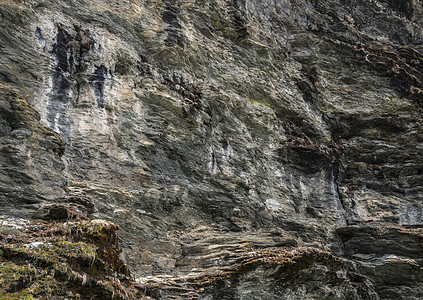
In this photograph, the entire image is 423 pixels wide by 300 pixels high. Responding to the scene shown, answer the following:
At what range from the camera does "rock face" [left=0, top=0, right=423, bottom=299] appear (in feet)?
36.6

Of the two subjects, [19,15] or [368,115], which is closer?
[19,15]

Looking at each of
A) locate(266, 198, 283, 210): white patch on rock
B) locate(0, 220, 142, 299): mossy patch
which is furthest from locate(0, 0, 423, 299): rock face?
locate(0, 220, 142, 299): mossy patch

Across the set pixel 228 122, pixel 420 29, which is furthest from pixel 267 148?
pixel 420 29

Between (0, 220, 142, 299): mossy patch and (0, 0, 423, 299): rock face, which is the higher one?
(0, 0, 423, 299): rock face

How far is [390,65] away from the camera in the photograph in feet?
101

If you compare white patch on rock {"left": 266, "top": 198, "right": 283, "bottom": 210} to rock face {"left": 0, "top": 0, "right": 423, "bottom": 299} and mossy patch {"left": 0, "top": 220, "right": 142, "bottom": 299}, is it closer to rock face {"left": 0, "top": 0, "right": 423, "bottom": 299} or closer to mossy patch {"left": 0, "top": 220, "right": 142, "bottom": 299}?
rock face {"left": 0, "top": 0, "right": 423, "bottom": 299}

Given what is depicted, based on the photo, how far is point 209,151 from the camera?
16984mm

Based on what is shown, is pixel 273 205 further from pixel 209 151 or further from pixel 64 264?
pixel 64 264

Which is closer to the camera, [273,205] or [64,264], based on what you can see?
[64,264]

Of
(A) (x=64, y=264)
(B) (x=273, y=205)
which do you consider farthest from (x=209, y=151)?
(A) (x=64, y=264)

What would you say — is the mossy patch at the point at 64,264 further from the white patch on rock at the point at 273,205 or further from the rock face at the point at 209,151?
the white patch on rock at the point at 273,205

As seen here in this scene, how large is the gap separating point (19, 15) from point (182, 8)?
11196mm

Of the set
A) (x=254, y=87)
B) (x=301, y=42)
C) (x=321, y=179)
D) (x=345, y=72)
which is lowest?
(x=321, y=179)

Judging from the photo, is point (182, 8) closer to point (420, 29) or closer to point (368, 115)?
point (368, 115)
